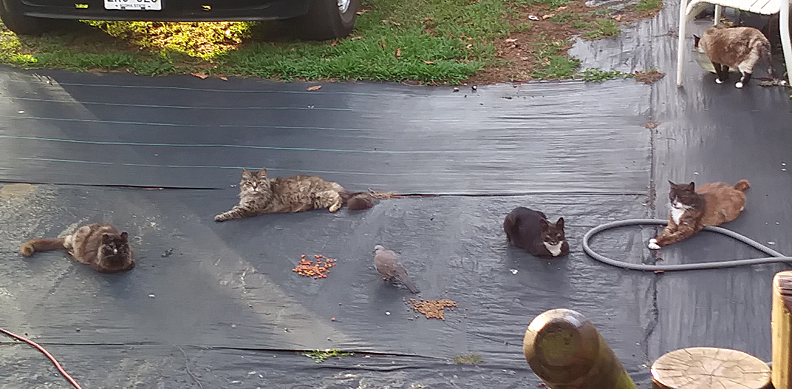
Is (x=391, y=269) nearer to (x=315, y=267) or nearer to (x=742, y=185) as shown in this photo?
(x=315, y=267)

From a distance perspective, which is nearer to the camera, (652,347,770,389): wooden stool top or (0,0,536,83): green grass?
(652,347,770,389): wooden stool top

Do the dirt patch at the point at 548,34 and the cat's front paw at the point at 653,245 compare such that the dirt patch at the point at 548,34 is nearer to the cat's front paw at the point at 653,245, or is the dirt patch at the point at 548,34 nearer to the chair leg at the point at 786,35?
the chair leg at the point at 786,35

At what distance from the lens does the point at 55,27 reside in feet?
23.3

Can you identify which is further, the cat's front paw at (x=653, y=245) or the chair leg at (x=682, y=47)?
the chair leg at (x=682, y=47)

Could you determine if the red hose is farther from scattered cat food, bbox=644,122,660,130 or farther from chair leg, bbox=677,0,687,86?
chair leg, bbox=677,0,687,86

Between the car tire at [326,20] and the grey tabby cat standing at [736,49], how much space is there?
2.88 metres

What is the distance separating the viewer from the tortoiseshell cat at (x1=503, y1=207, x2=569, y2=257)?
374 cm

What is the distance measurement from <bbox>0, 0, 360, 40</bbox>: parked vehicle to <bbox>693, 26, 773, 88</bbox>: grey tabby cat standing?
2.93 meters

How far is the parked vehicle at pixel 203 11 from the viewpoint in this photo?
6.09 m

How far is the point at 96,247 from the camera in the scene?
3.96 m

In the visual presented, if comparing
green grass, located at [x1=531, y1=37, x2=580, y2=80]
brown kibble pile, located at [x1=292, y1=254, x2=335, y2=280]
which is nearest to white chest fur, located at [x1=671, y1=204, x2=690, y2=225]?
brown kibble pile, located at [x1=292, y1=254, x2=335, y2=280]

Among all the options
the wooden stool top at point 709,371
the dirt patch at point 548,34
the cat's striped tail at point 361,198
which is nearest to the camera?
the wooden stool top at point 709,371

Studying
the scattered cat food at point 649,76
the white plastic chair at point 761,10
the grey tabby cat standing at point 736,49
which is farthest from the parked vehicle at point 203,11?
the grey tabby cat standing at point 736,49

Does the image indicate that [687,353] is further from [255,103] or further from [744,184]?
[255,103]
